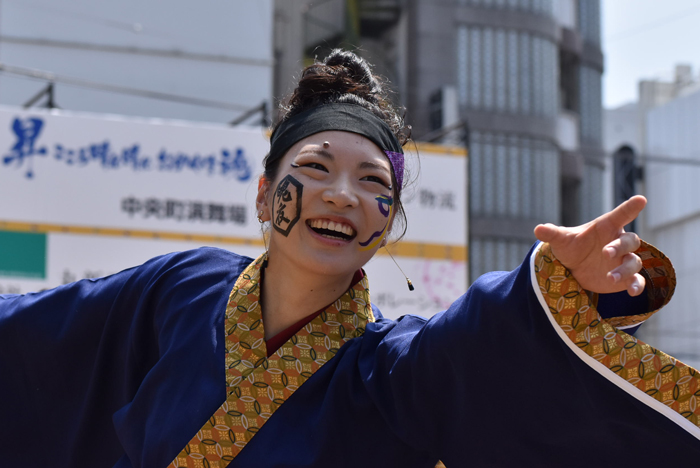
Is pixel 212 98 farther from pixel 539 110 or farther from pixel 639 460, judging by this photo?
pixel 639 460

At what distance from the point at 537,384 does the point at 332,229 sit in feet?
1.66

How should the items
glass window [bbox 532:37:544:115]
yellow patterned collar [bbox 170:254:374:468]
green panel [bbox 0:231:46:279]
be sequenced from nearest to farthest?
1. yellow patterned collar [bbox 170:254:374:468]
2. green panel [bbox 0:231:46:279]
3. glass window [bbox 532:37:544:115]

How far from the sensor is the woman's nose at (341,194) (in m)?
1.52

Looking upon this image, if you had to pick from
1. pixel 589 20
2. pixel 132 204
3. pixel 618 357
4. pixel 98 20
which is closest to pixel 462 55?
pixel 589 20

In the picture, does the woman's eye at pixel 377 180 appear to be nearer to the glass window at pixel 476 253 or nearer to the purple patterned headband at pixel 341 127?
the purple patterned headband at pixel 341 127

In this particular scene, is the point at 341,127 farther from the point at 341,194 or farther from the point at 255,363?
the point at 255,363

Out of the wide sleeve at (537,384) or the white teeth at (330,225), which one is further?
the white teeth at (330,225)

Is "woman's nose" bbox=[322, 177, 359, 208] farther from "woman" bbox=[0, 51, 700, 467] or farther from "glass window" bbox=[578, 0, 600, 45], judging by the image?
"glass window" bbox=[578, 0, 600, 45]

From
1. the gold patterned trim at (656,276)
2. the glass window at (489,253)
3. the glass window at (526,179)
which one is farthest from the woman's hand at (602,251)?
the glass window at (526,179)

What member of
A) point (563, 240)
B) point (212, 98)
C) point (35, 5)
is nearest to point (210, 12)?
point (212, 98)

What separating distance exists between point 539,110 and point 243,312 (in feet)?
29.4

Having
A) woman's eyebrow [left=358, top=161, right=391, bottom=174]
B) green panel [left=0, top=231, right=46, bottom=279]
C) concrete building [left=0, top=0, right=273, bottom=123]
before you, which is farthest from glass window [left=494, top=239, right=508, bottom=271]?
woman's eyebrow [left=358, top=161, right=391, bottom=174]

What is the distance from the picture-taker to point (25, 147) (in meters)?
5.20

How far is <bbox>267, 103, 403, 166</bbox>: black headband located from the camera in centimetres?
161
